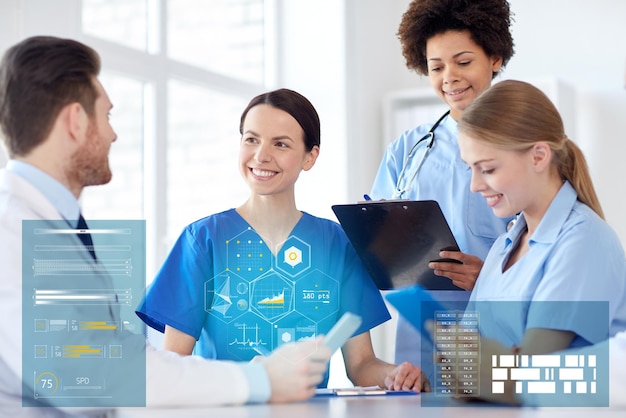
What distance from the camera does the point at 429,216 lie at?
159 centimetres

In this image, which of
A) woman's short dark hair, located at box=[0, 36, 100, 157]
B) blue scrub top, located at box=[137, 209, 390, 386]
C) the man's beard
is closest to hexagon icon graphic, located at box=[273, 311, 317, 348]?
blue scrub top, located at box=[137, 209, 390, 386]

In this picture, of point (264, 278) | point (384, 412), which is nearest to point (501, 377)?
point (384, 412)

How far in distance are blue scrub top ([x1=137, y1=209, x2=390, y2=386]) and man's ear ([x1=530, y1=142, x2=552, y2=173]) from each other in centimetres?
48

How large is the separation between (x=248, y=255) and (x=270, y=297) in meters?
0.12

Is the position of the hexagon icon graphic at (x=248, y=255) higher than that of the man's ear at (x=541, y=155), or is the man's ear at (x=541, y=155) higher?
the man's ear at (x=541, y=155)

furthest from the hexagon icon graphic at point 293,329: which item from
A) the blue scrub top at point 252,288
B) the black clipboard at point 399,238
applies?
the black clipboard at point 399,238

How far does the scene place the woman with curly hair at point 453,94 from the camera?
1980 millimetres

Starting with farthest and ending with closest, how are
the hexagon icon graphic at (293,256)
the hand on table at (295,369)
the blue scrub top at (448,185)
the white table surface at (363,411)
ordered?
the blue scrub top at (448,185)
the hexagon icon graphic at (293,256)
the hand on table at (295,369)
the white table surface at (363,411)

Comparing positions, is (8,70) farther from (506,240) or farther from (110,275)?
(506,240)

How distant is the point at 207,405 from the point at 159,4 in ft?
7.96

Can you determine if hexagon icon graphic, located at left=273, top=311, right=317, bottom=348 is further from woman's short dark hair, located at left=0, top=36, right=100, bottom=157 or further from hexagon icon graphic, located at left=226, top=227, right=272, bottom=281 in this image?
woman's short dark hair, located at left=0, top=36, right=100, bottom=157

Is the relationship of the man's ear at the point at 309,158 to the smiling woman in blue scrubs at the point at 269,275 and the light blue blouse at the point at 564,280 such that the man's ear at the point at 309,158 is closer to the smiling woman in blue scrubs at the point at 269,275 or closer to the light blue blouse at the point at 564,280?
the smiling woman in blue scrubs at the point at 269,275

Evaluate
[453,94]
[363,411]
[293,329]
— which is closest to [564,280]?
[363,411]

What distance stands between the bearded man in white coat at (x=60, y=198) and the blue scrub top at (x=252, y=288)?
0.83 feet
